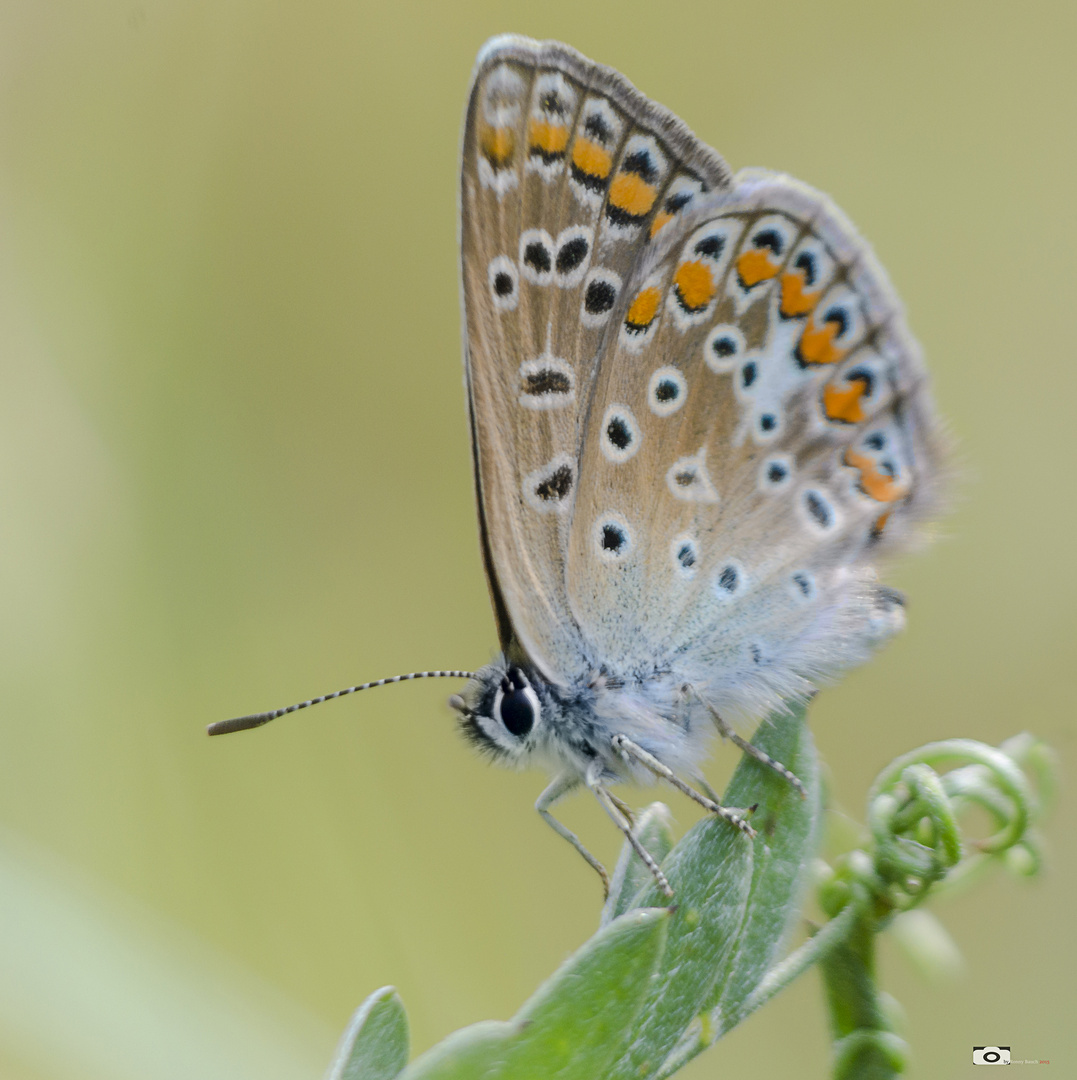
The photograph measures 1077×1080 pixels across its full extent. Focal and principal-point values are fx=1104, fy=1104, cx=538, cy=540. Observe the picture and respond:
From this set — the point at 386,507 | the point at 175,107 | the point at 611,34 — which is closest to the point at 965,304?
the point at 611,34

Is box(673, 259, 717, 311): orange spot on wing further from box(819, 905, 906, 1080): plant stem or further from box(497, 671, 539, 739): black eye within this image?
box(819, 905, 906, 1080): plant stem

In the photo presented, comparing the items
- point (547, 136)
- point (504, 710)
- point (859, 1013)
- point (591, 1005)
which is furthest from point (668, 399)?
point (591, 1005)

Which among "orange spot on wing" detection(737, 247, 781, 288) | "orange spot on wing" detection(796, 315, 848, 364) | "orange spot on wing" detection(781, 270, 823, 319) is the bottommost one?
"orange spot on wing" detection(796, 315, 848, 364)

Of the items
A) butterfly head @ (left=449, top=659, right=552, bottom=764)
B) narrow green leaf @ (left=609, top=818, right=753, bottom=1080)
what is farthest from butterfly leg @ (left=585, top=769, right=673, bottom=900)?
butterfly head @ (left=449, top=659, right=552, bottom=764)

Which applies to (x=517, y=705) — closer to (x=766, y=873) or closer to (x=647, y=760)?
(x=647, y=760)

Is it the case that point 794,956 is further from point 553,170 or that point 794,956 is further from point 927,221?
point 927,221

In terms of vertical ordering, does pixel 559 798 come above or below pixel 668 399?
below

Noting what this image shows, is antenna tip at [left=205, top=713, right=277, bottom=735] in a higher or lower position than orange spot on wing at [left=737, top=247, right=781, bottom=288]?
lower
